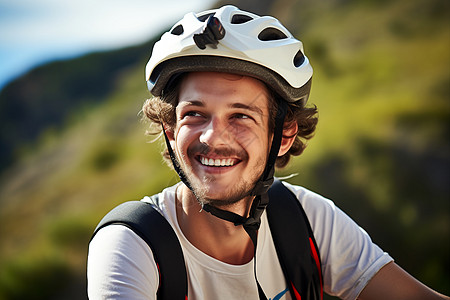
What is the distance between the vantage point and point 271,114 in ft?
8.74

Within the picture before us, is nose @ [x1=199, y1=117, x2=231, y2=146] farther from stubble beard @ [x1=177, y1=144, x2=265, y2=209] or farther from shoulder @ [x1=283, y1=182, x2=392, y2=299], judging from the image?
shoulder @ [x1=283, y1=182, x2=392, y2=299]

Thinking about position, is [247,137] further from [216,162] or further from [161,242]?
[161,242]

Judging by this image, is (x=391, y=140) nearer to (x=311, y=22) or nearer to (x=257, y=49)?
(x=311, y=22)

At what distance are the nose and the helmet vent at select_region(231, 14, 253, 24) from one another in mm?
648

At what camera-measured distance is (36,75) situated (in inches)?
508

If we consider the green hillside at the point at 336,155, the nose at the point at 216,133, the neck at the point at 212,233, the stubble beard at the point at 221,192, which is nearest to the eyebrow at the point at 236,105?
the nose at the point at 216,133

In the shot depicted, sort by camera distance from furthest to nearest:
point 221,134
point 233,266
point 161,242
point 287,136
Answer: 1. point 287,136
2. point 233,266
3. point 221,134
4. point 161,242

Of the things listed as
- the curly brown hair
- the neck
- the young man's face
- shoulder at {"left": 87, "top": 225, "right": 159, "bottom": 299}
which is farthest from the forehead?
shoulder at {"left": 87, "top": 225, "right": 159, "bottom": 299}

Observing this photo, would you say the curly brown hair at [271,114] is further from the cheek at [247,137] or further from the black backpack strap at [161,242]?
the black backpack strap at [161,242]

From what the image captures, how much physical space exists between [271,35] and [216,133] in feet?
2.39

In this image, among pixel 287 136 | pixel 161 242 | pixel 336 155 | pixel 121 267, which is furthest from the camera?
pixel 336 155

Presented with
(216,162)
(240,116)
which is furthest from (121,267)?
(240,116)

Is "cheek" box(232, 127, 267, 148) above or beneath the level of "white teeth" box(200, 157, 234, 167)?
above

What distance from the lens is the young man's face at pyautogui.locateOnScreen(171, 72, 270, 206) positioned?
243cm
